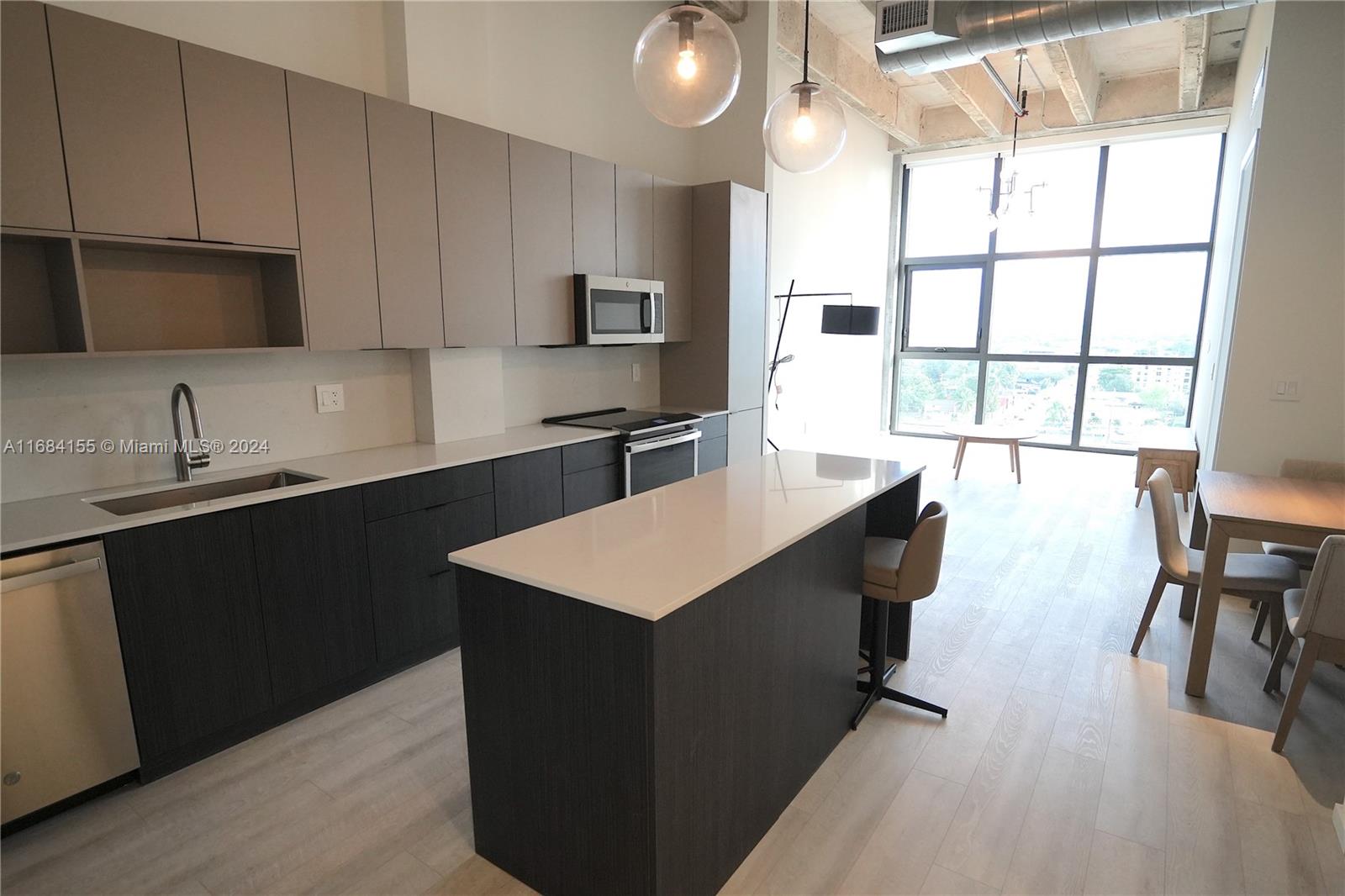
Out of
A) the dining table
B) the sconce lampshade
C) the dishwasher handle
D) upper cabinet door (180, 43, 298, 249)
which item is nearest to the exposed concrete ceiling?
the sconce lampshade

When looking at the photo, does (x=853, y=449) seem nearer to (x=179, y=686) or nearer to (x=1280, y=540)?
(x=1280, y=540)

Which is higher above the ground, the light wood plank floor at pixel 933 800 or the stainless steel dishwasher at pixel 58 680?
the stainless steel dishwasher at pixel 58 680

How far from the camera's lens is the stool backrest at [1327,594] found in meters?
2.18

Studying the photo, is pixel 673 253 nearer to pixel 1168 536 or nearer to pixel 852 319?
pixel 852 319

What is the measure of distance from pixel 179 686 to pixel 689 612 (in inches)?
70.5

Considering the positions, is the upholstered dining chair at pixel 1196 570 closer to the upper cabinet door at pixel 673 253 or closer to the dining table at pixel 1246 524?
the dining table at pixel 1246 524

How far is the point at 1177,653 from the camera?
3062 mm

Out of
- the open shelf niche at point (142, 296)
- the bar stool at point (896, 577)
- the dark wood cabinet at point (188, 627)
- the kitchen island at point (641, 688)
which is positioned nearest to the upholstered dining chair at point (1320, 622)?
the bar stool at point (896, 577)

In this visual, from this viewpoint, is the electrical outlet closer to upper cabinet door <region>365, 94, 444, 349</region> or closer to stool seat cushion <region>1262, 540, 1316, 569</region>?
upper cabinet door <region>365, 94, 444, 349</region>

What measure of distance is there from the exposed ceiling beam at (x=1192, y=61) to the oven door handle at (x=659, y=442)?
12.8 ft

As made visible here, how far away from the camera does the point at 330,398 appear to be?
10.1 ft

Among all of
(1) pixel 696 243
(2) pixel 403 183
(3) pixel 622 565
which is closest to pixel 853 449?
(1) pixel 696 243

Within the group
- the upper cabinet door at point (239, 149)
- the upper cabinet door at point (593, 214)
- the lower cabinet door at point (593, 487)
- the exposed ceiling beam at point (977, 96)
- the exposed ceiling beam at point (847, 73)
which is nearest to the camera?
the upper cabinet door at point (239, 149)

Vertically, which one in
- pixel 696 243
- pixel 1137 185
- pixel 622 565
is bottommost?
pixel 622 565
